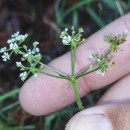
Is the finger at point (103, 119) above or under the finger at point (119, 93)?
under

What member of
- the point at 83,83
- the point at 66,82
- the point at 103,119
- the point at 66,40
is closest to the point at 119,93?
the point at 83,83

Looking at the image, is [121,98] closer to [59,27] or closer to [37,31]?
[59,27]

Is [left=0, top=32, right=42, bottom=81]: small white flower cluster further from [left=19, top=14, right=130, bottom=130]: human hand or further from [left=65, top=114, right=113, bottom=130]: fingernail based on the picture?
[left=19, top=14, right=130, bottom=130]: human hand

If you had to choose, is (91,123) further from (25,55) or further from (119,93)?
(119,93)

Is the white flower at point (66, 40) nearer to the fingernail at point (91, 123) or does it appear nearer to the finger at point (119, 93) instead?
the fingernail at point (91, 123)

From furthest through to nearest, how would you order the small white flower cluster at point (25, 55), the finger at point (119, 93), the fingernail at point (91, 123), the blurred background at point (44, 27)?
the blurred background at point (44, 27) → the finger at point (119, 93) → the fingernail at point (91, 123) → the small white flower cluster at point (25, 55)

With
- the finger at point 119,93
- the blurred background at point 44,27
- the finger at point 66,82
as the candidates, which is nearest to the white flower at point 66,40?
the finger at point 66,82

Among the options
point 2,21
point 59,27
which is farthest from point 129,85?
point 2,21
